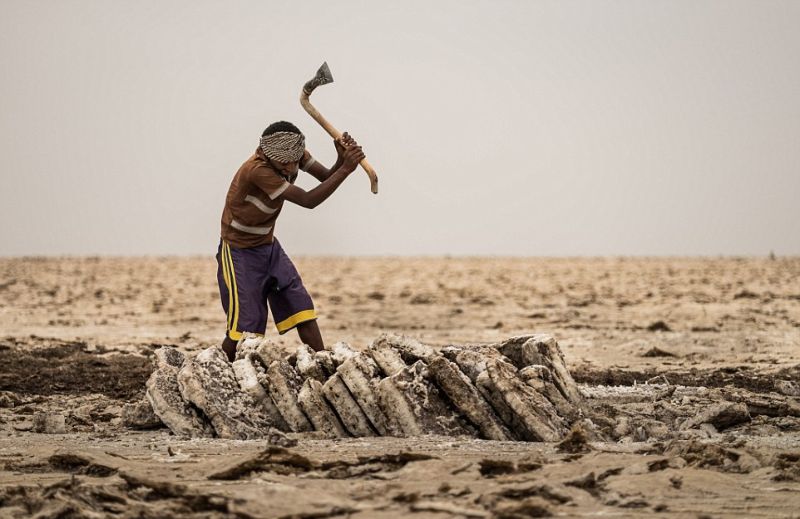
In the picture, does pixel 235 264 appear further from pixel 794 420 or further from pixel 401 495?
pixel 794 420

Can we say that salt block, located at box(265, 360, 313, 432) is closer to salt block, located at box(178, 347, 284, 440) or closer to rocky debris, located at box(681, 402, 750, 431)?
salt block, located at box(178, 347, 284, 440)

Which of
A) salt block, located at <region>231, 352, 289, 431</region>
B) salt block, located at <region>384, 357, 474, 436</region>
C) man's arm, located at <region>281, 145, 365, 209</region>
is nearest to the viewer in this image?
salt block, located at <region>384, 357, 474, 436</region>

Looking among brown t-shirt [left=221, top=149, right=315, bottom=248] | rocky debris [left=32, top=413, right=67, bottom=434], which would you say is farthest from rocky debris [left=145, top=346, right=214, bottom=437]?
brown t-shirt [left=221, top=149, right=315, bottom=248]

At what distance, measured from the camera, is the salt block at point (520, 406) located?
528cm

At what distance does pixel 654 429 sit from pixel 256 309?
272cm

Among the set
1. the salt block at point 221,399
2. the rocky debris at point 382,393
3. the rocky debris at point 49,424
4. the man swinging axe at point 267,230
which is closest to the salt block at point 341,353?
the rocky debris at point 382,393

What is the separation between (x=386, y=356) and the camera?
5.86 meters

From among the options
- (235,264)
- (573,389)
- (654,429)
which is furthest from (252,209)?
(654,429)

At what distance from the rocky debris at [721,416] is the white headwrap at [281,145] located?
2915 millimetres

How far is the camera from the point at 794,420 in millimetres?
5871

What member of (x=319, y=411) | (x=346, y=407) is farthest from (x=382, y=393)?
(x=319, y=411)

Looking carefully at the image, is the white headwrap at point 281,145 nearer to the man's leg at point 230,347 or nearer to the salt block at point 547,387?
the man's leg at point 230,347

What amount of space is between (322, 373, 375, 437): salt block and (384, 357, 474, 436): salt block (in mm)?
151

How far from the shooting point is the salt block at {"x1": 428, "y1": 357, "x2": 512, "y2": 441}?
17.5ft
